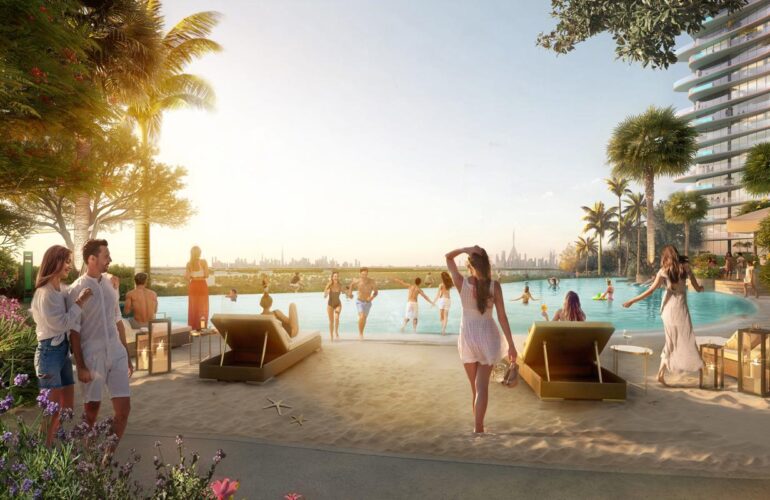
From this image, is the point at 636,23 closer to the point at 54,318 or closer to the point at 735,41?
the point at 54,318

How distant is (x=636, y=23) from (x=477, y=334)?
7.75 metres

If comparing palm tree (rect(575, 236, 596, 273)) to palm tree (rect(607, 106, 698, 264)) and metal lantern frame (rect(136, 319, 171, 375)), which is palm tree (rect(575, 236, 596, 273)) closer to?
palm tree (rect(607, 106, 698, 264))

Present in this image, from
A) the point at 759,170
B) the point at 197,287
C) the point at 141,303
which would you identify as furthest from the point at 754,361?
the point at 759,170

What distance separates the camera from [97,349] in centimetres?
373

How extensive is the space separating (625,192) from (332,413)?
70033 millimetres

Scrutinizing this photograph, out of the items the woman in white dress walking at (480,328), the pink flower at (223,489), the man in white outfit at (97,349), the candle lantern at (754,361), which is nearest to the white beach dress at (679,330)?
the candle lantern at (754,361)

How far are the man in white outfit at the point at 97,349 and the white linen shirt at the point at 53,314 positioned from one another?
84mm

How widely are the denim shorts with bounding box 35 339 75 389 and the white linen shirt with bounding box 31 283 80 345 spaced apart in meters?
0.06

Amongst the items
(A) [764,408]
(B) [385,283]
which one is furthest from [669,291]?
(B) [385,283]

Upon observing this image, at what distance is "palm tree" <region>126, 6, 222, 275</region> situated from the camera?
54.5ft

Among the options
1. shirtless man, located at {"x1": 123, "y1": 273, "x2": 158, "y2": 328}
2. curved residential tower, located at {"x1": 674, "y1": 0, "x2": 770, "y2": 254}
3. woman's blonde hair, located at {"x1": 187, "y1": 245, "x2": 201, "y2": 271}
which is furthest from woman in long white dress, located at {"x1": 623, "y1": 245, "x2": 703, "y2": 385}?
curved residential tower, located at {"x1": 674, "y1": 0, "x2": 770, "y2": 254}

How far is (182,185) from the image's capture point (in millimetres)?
21031

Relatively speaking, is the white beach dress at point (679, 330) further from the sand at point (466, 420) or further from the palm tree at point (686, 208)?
the palm tree at point (686, 208)

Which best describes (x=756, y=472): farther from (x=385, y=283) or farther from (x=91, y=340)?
(x=385, y=283)
